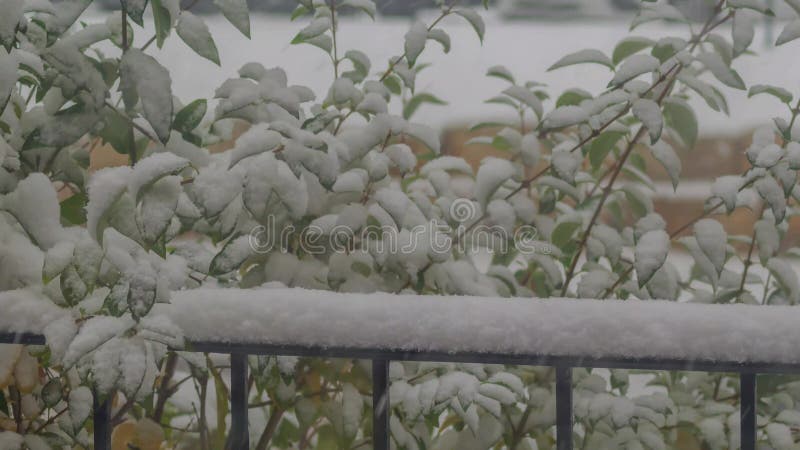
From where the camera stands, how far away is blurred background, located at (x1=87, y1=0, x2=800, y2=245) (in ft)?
37.6

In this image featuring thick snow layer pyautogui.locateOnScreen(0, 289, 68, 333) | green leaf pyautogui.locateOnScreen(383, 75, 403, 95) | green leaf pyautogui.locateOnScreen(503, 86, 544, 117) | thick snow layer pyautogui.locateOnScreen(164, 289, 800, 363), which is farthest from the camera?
green leaf pyautogui.locateOnScreen(383, 75, 403, 95)

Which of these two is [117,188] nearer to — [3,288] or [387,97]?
[3,288]

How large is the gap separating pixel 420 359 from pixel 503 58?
17.5 metres

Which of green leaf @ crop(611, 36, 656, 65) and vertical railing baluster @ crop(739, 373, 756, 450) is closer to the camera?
vertical railing baluster @ crop(739, 373, 756, 450)

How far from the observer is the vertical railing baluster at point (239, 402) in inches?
39.1

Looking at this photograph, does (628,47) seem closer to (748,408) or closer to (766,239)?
(766,239)

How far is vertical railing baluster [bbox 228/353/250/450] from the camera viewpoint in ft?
3.26

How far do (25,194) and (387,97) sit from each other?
0.65m

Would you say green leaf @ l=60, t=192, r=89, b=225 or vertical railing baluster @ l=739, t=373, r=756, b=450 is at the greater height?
green leaf @ l=60, t=192, r=89, b=225

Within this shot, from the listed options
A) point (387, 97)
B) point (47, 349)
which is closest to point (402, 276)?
point (387, 97)

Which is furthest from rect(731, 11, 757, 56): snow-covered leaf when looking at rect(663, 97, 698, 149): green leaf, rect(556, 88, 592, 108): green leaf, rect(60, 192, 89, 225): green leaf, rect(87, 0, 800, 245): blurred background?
rect(87, 0, 800, 245): blurred background

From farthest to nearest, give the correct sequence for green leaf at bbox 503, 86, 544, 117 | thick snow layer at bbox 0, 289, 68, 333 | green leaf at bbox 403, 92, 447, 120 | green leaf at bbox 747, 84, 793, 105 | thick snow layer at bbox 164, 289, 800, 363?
green leaf at bbox 403, 92, 447, 120, green leaf at bbox 503, 86, 544, 117, green leaf at bbox 747, 84, 793, 105, thick snow layer at bbox 0, 289, 68, 333, thick snow layer at bbox 164, 289, 800, 363

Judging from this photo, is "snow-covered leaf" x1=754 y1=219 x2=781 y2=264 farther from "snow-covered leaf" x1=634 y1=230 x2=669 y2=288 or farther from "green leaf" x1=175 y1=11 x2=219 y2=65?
"green leaf" x1=175 y1=11 x2=219 y2=65

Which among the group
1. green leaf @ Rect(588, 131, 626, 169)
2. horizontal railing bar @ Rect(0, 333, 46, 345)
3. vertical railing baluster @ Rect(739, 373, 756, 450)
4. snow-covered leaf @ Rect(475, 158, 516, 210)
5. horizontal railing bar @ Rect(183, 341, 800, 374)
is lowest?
vertical railing baluster @ Rect(739, 373, 756, 450)
